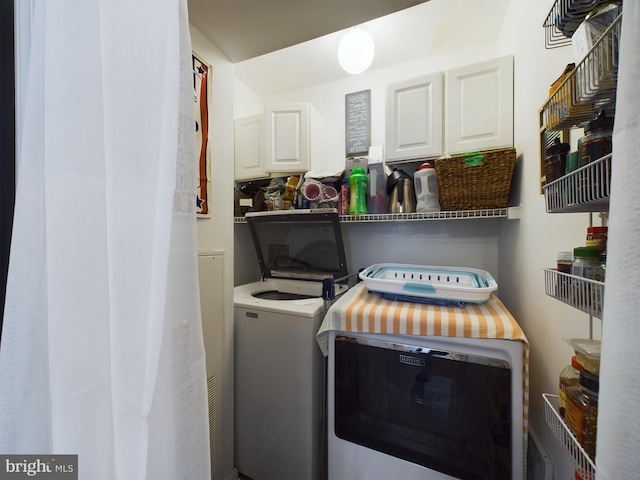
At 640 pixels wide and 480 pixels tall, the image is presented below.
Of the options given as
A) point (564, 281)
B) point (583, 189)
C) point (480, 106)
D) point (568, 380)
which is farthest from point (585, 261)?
point (480, 106)

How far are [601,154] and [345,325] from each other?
961 mm

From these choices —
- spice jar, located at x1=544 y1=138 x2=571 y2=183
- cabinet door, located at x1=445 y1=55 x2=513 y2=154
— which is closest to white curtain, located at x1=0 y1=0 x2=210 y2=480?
spice jar, located at x1=544 y1=138 x2=571 y2=183

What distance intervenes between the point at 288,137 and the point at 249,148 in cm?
38

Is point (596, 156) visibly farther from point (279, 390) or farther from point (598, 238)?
point (279, 390)

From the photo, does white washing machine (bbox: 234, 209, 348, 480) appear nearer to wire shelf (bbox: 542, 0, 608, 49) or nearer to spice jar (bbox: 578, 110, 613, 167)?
spice jar (bbox: 578, 110, 613, 167)

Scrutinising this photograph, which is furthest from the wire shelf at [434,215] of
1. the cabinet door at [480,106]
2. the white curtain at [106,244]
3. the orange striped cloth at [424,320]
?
the white curtain at [106,244]

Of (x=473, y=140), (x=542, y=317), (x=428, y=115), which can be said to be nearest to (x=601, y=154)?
(x=542, y=317)

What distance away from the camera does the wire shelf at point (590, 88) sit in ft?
1.23

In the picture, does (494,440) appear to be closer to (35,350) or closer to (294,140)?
(35,350)

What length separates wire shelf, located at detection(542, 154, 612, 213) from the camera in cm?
40

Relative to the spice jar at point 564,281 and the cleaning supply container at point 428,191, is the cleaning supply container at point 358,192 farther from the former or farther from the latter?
the spice jar at point 564,281

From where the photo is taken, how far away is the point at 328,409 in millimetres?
1173

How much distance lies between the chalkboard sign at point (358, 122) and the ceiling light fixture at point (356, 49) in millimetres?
588

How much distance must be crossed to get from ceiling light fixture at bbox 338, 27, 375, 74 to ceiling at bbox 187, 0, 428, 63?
392mm
